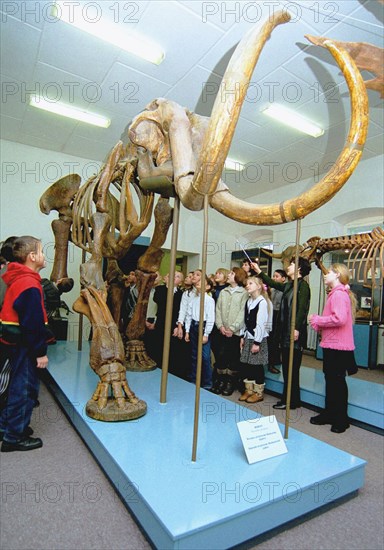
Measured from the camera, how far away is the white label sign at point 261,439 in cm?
238

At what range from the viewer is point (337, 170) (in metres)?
1.79

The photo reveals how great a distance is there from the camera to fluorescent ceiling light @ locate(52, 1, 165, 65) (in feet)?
15.6

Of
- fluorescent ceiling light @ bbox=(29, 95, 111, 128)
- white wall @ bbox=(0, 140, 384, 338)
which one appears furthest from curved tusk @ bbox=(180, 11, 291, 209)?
white wall @ bbox=(0, 140, 384, 338)

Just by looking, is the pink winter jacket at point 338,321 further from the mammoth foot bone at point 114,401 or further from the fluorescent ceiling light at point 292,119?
the fluorescent ceiling light at point 292,119

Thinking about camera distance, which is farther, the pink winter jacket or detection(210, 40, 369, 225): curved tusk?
the pink winter jacket

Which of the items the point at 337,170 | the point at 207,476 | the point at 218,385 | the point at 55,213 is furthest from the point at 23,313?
the point at 55,213

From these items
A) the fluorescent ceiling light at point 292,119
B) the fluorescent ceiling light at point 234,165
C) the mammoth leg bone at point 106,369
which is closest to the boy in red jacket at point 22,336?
the mammoth leg bone at point 106,369

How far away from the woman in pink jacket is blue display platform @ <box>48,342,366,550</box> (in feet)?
3.90

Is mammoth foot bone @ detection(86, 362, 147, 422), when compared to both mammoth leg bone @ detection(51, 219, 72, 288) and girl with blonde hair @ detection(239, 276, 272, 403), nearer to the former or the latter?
girl with blonde hair @ detection(239, 276, 272, 403)

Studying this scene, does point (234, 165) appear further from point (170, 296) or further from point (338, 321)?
point (170, 296)

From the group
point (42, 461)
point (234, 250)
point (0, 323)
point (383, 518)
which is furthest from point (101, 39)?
point (234, 250)

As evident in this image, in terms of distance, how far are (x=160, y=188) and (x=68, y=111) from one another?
A: 5742 millimetres

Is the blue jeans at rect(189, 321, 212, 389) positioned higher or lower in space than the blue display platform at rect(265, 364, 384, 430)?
higher

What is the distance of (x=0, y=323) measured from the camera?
2.91 metres
